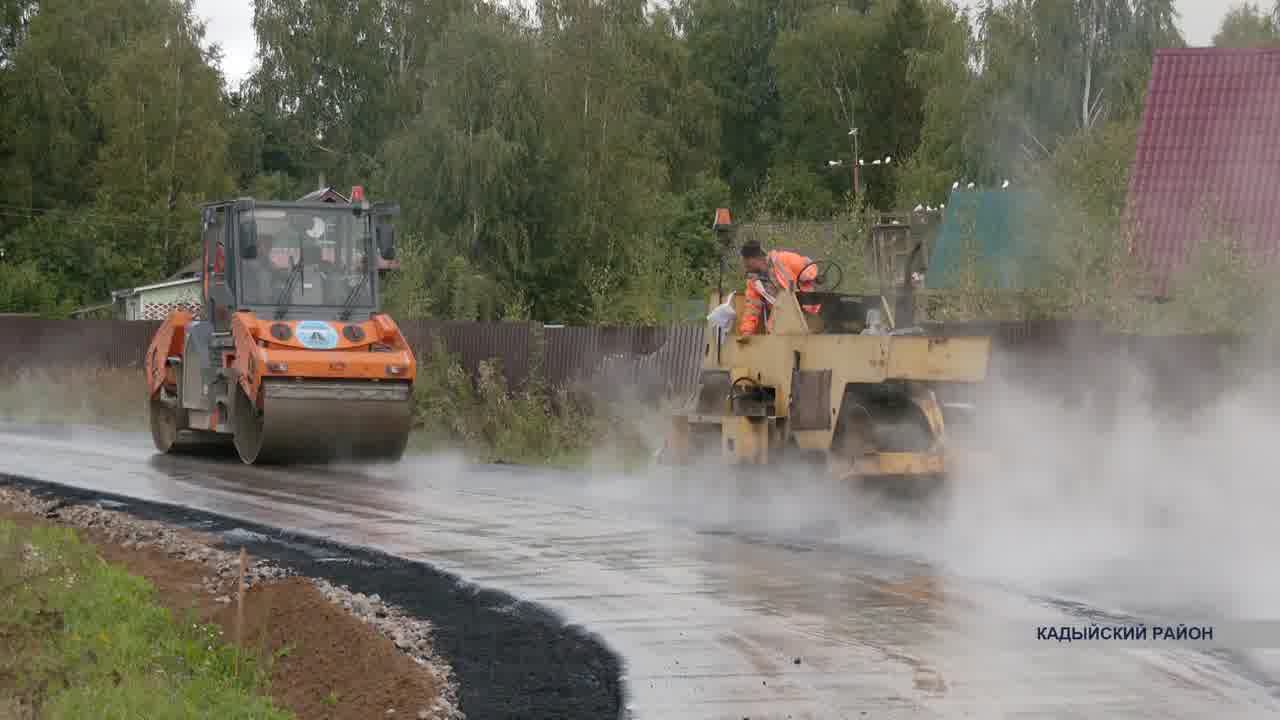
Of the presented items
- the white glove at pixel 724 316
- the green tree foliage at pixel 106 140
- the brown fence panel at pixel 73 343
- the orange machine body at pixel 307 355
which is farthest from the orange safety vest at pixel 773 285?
the green tree foliage at pixel 106 140

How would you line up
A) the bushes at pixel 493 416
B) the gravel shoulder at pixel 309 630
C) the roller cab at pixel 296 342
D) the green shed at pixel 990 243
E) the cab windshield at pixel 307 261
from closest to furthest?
1. the gravel shoulder at pixel 309 630
2. the roller cab at pixel 296 342
3. the cab windshield at pixel 307 261
4. the green shed at pixel 990 243
5. the bushes at pixel 493 416

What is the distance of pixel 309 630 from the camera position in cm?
996

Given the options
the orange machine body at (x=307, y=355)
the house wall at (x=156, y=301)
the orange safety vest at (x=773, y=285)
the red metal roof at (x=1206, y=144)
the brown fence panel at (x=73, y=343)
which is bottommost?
the house wall at (x=156, y=301)

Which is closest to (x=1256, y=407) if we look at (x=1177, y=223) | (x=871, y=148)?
(x=1177, y=223)

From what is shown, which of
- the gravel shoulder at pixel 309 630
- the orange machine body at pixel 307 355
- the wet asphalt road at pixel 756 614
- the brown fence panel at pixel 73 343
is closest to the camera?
the wet asphalt road at pixel 756 614

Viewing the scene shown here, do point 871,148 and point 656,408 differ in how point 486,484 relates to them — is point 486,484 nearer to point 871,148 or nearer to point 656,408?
point 656,408

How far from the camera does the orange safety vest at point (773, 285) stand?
52.4 ft

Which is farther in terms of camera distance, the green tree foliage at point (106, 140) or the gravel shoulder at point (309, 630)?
the green tree foliage at point (106, 140)

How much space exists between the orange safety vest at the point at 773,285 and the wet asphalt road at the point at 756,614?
2.00 metres

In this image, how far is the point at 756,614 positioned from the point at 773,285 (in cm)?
644

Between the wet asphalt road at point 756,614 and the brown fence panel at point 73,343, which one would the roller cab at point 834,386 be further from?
the brown fence panel at point 73,343

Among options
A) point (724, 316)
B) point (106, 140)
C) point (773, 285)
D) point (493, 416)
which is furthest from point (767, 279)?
point (106, 140)

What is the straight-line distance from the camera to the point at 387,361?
67.2 ft

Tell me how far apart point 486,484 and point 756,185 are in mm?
75672
